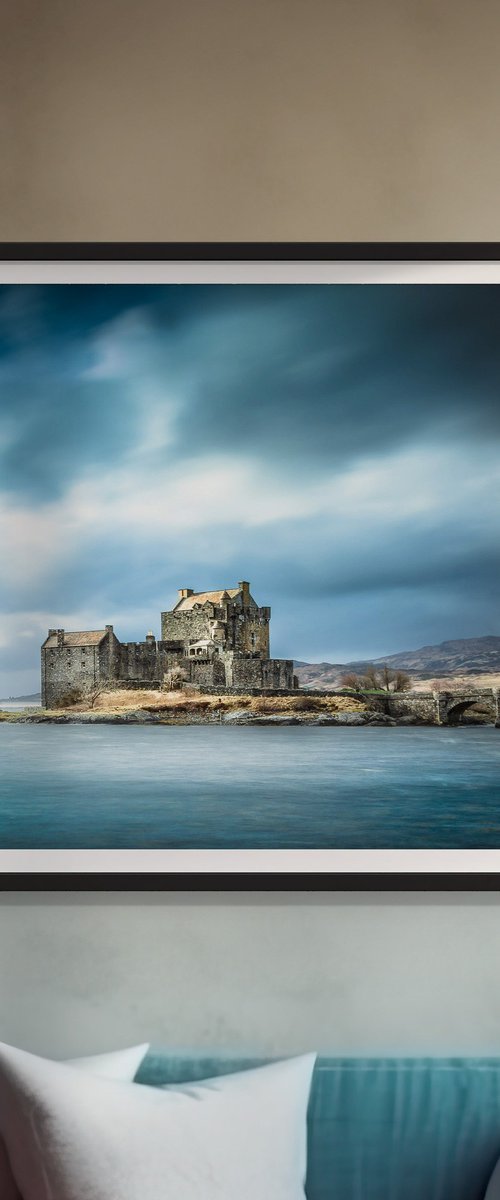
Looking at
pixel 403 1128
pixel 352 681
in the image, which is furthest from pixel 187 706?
pixel 403 1128

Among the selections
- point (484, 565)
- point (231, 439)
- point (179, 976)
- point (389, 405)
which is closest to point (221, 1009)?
point (179, 976)

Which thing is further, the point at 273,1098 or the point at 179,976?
the point at 179,976

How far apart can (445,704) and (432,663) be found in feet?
0.30

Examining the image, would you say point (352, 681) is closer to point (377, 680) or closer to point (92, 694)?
point (377, 680)

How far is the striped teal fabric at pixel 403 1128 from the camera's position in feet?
4.38

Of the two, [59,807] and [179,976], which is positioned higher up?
[59,807]

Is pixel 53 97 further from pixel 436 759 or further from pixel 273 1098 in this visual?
pixel 273 1098

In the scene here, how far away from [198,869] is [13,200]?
1.28 metres

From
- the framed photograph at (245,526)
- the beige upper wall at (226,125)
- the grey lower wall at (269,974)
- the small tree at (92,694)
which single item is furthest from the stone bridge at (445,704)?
the beige upper wall at (226,125)

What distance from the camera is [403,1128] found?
136 cm

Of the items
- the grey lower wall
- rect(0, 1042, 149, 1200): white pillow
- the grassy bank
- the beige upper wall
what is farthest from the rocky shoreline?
the beige upper wall

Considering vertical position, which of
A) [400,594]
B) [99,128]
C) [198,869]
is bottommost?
[198,869]

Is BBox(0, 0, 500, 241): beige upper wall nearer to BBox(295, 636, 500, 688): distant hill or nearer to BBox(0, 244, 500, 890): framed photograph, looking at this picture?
BBox(0, 244, 500, 890): framed photograph

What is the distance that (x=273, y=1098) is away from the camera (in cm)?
130
